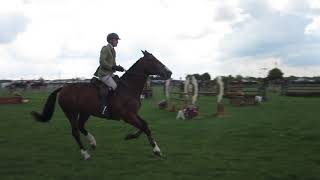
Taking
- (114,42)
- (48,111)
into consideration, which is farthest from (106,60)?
(48,111)

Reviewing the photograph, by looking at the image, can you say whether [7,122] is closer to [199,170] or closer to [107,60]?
[107,60]

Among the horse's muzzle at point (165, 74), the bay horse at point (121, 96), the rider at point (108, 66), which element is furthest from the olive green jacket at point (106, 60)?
the horse's muzzle at point (165, 74)

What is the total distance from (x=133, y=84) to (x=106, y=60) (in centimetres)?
88

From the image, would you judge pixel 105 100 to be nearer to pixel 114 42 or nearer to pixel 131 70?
pixel 131 70

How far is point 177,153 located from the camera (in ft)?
40.3

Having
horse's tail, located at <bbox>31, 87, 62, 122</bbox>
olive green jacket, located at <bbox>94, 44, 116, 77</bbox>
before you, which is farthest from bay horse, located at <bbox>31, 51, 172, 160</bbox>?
horse's tail, located at <bbox>31, 87, 62, 122</bbox>

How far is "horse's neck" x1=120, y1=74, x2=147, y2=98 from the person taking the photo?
40.8 ft

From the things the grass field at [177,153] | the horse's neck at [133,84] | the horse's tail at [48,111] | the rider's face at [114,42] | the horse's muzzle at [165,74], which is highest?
the rider's face at [114,42]

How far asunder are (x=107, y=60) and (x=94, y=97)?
949 millimetres

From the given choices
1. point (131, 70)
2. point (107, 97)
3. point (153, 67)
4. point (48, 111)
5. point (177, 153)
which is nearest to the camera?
point (177, 153)

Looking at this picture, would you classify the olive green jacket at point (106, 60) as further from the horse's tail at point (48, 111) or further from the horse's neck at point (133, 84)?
the horse's tail at point (48, 111)

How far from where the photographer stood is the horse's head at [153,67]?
1255 cm

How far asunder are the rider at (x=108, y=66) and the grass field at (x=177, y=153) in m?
1.35

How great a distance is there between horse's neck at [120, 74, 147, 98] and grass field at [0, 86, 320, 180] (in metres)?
1.47
